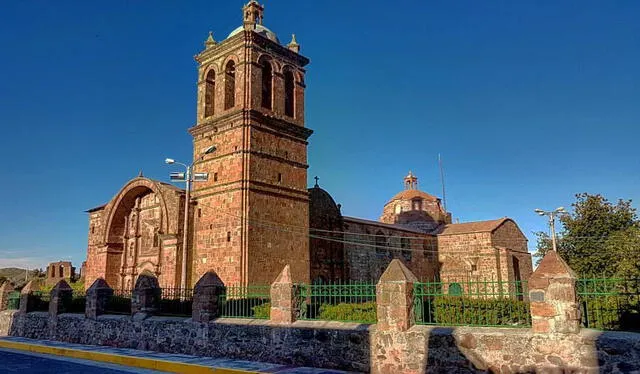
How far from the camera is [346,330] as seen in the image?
30.7ft

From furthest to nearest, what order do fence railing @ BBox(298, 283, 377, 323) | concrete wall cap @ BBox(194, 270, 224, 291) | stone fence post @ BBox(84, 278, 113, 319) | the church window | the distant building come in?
1. the distant building
2. the church window
3. stone fence post @ BBox(84, 278, 113, 319)
4. concrete wall cap @ BBox(194, 270, 224, 291)
5. fence railing @ BBox(298, 283, 377, 323)

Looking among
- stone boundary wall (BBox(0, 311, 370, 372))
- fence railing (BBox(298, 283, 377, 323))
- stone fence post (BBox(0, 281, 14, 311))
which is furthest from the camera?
stone fence post (BBox(0, 281, 14, 311))

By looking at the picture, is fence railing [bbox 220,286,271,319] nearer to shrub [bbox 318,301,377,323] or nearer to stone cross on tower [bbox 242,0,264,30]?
shrub [bbox 318,301,377,323]

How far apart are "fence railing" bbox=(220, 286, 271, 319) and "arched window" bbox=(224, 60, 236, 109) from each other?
12.1 metres

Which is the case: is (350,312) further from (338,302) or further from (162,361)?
(162,361)

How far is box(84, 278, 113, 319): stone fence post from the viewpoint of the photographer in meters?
14.7

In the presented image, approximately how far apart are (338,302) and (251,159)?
11.1m

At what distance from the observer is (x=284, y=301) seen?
10367 mm

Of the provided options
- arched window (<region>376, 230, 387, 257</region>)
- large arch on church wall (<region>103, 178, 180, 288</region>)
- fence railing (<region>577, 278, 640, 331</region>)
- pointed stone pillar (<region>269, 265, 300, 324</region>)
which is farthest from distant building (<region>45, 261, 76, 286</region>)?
fence railing (<region>577, 278, 640, 331</region>)

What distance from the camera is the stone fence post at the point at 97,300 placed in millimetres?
14672

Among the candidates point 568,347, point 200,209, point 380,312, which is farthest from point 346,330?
point 200,209

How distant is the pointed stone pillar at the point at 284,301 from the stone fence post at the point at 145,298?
422cm

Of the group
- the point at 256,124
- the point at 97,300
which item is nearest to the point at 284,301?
the point at 97,300

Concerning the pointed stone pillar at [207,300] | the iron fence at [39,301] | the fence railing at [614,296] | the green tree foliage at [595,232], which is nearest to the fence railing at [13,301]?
the iron fence at [39,301]
